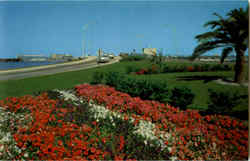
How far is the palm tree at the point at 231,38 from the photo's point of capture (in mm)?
11539

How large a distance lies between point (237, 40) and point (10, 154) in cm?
1276

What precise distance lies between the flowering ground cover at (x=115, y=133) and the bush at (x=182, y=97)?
524 millimetres

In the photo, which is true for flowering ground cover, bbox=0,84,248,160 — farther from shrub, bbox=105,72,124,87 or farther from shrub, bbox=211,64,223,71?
shrub, bbox=211,64,223,71

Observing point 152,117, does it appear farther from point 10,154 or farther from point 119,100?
point 10,154

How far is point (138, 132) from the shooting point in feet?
17.1

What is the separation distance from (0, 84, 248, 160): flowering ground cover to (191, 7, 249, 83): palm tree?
24.7ft

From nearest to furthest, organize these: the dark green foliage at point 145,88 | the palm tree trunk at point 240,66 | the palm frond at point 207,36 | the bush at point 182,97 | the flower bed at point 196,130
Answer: the flower bed at point 196,130, the bush at point 182,97, the dark green foliage at point 145,88, the palm tree trunk at point 240,66, the palm frond at point 207,36

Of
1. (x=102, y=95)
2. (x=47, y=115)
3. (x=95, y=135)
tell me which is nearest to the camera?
(x=95, y=135)

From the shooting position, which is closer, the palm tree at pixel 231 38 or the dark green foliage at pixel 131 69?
the palm tree at pixel 231 38

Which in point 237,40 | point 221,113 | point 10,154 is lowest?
point 10,154

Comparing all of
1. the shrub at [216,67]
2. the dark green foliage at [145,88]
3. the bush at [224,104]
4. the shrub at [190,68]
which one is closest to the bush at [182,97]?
the dark green foliage at [145,88]

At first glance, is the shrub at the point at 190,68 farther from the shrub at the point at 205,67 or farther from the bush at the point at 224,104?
the bush at the point at 224,104

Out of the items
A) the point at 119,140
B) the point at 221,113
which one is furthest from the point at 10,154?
the point at 221,113

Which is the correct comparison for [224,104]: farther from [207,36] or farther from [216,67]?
[216,67]
